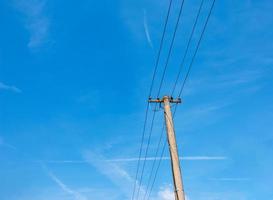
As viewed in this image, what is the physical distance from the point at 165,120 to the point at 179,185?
3.39 m

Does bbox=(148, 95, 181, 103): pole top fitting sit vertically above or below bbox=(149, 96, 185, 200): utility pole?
above

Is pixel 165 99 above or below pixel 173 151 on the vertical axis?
above

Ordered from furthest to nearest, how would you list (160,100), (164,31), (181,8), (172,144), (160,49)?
(160,100) < (172,144) < (160,49) < (164,31) < (181,8)

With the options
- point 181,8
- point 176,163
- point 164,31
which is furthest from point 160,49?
point 176,163

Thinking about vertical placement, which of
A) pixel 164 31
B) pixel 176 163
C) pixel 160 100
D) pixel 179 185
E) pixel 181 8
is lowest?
pixel 179 185

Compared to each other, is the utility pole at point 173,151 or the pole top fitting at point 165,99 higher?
the pole top fitting at point 165,99

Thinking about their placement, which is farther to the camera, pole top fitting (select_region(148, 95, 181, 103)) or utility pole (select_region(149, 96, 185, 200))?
pole top fitting (select_region(148, 95, 181, 103))

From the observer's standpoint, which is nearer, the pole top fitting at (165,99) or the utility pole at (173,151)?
the utility pole at (173,151)

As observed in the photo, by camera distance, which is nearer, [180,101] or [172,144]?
[172,144]

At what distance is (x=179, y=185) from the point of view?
572 inches

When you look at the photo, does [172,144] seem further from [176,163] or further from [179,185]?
[179,185]

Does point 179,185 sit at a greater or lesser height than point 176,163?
lesser

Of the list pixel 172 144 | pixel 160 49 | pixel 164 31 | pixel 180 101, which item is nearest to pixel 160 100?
pixel 180 101


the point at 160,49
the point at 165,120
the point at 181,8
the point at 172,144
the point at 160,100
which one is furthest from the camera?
the point at 160,100
